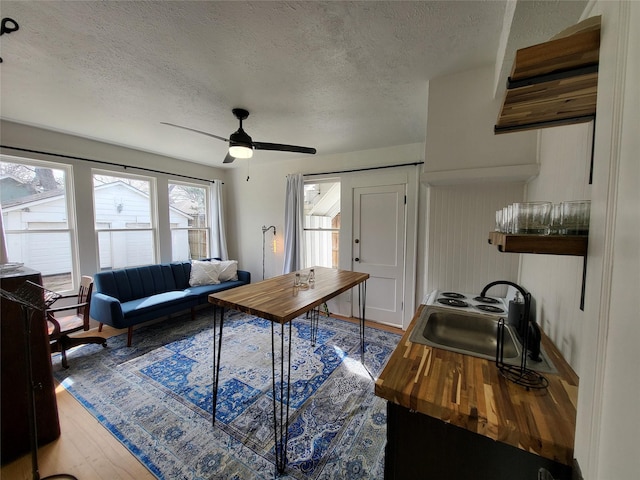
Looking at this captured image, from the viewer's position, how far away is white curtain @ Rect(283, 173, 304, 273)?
4.08m

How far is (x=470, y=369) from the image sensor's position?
101cm

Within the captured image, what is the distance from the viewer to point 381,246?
3.61m

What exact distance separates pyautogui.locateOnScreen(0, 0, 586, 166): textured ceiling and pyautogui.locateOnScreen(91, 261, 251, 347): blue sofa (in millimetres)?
1869

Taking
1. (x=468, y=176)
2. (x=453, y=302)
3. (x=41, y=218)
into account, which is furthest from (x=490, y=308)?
(x=41, y=218)

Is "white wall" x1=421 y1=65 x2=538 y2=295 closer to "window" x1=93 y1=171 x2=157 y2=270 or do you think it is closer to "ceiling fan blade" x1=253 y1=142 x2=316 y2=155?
"ceiling fan blade" x1=253 y1=142 x2=316 y2=155

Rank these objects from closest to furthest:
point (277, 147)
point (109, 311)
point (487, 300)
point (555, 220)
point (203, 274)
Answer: point (555, 220) < point (487, 300) < point (277, 147) < point (109, 311) < point (203, 274)

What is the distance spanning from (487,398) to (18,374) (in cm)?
248

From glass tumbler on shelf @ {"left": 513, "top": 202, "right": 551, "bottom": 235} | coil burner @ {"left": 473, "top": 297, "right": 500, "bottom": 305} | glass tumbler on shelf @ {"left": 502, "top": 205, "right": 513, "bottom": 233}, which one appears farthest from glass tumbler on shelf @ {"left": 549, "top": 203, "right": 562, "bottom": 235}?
coil burner @ {"left": 473, "top": 297, "right": 500, "bottom": 305}

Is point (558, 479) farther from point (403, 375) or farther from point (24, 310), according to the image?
point (24, 310)

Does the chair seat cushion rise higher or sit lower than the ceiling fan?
lower

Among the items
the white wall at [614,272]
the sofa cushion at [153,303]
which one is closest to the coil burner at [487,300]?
the white wall at [614,272]

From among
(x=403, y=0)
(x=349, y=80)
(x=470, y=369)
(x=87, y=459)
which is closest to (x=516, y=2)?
(x=403, y=0)

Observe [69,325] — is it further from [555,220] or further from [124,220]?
[555,220]

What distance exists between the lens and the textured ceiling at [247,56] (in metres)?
1.27
